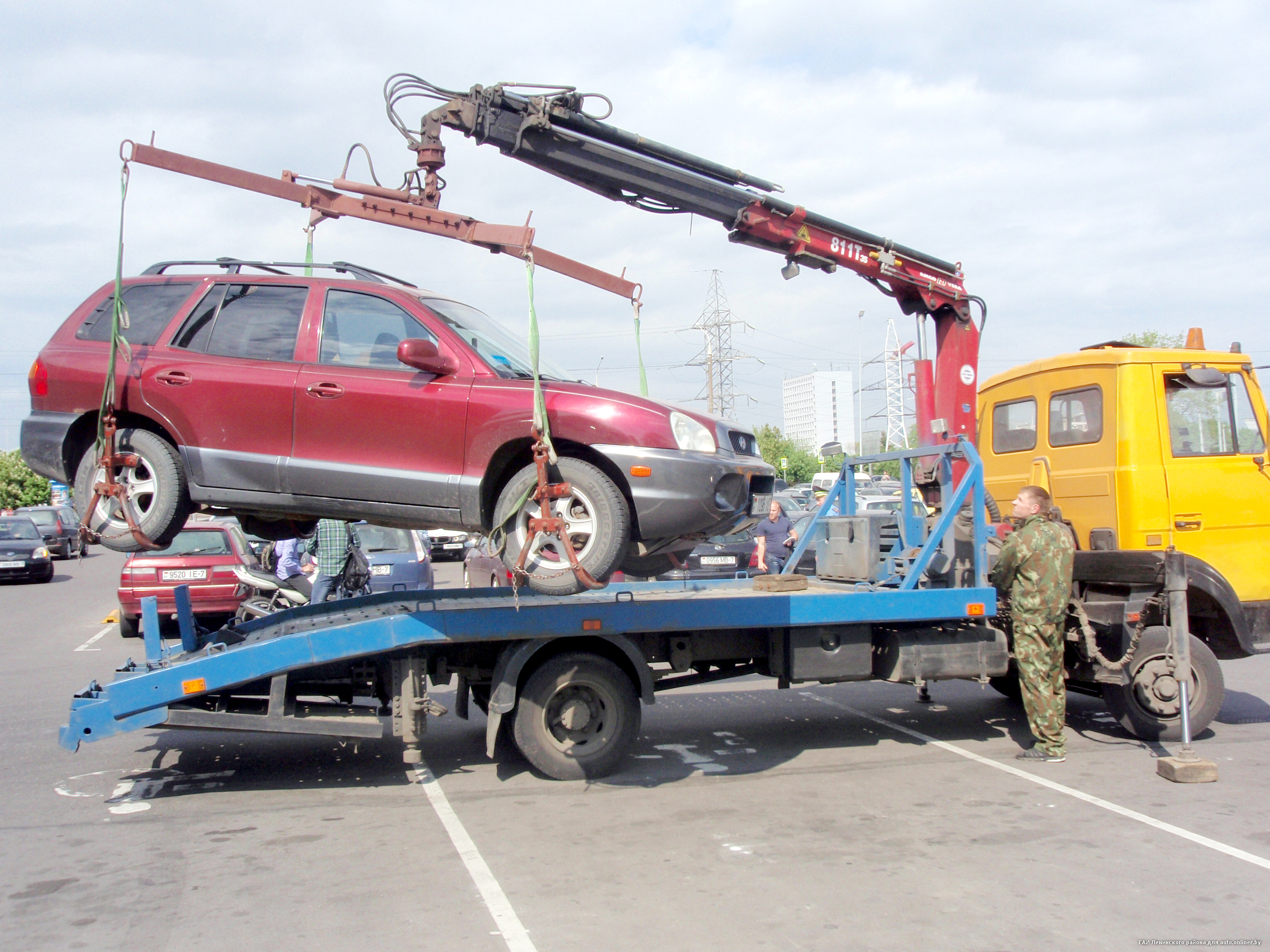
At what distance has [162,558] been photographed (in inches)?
450

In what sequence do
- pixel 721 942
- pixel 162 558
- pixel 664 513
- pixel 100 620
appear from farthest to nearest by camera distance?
1. pixel 100 620
2. pixel 162 558
3. pixel 664 513
4. pixel 721 942

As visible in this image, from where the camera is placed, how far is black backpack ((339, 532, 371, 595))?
360 inches

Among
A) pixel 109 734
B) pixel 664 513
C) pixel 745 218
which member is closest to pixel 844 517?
pixel 745 218

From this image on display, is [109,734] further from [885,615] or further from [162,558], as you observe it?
[162,558]

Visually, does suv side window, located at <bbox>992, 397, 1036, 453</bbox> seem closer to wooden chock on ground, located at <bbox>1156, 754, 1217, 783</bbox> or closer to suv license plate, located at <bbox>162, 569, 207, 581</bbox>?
wooden chock on ground, located at <bbox>1156, 754, 1217, 783</bbox>

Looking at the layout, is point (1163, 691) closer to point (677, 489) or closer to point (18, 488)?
point (677, 489)

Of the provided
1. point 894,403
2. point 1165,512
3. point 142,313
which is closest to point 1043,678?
point 1165,512

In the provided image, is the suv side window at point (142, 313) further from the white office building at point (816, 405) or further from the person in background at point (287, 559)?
the white office building at point (816, 405)

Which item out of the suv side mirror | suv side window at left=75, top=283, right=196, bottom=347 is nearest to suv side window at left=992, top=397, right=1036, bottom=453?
the suv side mirror

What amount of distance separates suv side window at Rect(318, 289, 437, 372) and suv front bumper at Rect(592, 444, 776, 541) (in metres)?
1.25

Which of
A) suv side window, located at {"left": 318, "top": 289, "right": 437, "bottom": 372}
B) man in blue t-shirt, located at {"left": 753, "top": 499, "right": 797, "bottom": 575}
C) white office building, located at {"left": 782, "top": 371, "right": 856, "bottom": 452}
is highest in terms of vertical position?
white office building, located at {"left": 782, "top": 371, "right": 856, "bottom": 452}

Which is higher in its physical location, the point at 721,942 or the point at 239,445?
the point at 239,445

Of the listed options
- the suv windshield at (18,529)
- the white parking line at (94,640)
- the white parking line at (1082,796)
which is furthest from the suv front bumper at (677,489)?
the suv windshield at (18,529)

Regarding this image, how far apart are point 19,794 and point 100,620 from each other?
10.2 meters
